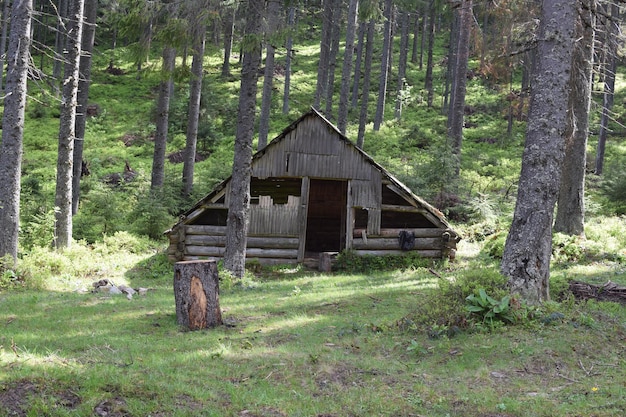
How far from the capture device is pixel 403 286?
13.0 meters

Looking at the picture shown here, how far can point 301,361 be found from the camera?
7105mm

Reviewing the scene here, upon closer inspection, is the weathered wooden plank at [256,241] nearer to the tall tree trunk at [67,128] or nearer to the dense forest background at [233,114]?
the dense forest background at [233,114]

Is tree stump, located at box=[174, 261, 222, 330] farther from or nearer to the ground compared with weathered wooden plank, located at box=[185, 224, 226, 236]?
nearer to the ground

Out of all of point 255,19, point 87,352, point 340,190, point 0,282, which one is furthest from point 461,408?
point 340,190

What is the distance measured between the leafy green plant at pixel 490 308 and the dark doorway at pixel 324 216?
534 inches

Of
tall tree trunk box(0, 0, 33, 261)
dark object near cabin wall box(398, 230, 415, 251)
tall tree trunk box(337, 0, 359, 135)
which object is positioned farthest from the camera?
tall tree trunk box(337, 0, 359, 135)

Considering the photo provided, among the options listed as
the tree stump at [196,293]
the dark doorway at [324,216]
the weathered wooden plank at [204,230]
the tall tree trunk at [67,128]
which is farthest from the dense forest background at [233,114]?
the tree stump at [196,293]

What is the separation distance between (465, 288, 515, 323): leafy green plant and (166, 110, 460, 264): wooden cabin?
8.02 meters

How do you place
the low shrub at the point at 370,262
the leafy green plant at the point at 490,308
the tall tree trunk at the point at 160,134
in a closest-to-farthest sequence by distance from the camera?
the leafy green plant at the point at 490,308
the low shrub at the point at 370,262
the tall tree trunk at the point at 160,134

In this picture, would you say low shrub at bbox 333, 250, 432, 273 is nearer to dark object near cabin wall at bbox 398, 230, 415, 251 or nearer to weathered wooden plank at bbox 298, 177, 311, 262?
dark object near cabin wall at bbox 398, 230, 415, 251

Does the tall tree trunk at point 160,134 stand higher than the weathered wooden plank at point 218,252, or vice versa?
the tall tree trunk at point 160,134

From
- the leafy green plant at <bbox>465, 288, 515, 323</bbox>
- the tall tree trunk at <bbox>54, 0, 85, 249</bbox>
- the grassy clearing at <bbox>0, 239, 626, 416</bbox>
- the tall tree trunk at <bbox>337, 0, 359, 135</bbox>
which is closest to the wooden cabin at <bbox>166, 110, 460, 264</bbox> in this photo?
the tall tree trunk at <bbox>54, 0, 85, 249</bbox>

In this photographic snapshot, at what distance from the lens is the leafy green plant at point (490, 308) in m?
8.12

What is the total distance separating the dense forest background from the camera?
12.6m
